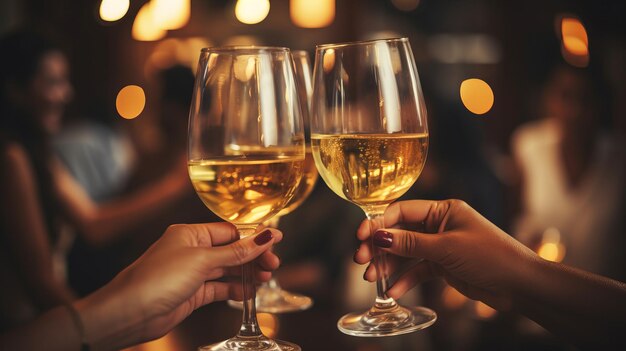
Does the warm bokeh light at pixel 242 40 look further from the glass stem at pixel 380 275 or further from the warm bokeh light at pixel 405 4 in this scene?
the glass stem at pixel 380 275

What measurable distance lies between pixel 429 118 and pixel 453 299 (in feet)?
7.41

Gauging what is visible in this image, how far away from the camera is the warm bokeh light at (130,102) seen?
7281 mm

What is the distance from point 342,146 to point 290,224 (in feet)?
8.33

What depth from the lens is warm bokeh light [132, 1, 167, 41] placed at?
6125 mm

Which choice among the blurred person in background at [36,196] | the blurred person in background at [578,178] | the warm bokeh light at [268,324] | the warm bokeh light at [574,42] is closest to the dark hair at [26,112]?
the blurred person in background at [36,196]

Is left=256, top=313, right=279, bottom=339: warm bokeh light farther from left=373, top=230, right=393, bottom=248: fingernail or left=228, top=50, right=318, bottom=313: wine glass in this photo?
left=373, top=230, right=393, bottom=248: fingernail

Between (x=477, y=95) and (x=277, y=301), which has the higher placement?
(x=477, y=95)

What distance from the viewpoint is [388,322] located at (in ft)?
3.75

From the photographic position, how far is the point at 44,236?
2.61 m

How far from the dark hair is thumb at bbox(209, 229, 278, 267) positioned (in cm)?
190

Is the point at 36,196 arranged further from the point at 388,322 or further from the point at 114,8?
the point at 388,322

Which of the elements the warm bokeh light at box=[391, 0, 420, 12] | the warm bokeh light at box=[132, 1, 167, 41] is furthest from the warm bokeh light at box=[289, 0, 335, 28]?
the warm bokeh light at box=[132, 1, 167, 41]

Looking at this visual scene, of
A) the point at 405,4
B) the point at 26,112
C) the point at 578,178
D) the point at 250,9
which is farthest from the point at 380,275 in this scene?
the point at 405,4

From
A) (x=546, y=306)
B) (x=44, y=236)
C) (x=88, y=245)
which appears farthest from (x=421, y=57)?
(x=546, y=306)
